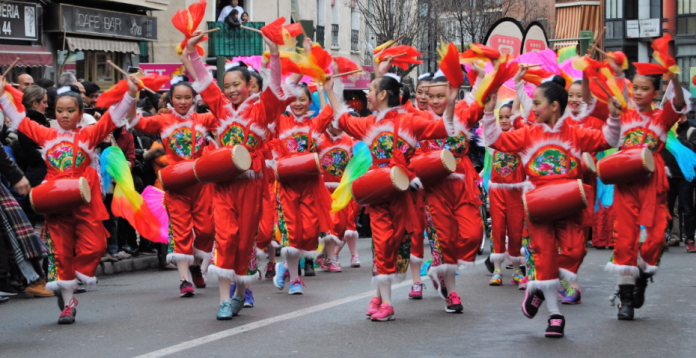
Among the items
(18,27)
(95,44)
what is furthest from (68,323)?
(95,44)

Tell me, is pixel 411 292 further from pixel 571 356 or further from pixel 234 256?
pixel 571 356

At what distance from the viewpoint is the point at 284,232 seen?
31.6ft

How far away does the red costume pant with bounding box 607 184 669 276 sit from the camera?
7.76 meters

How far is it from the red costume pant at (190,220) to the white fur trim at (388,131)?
2.25m

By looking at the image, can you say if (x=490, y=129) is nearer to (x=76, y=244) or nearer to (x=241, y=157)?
(x=241, y=157)

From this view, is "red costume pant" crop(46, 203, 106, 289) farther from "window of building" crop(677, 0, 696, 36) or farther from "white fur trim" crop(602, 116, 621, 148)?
"window of building" crop(677, 0, 696, 36)

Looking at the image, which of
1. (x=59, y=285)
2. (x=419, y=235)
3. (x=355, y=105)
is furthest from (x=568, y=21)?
(x=59, y=285)

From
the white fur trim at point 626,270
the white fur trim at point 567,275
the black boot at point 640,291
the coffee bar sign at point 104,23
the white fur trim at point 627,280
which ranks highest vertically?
the coffee bar sign at point 104,23

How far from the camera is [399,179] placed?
7.52 meters

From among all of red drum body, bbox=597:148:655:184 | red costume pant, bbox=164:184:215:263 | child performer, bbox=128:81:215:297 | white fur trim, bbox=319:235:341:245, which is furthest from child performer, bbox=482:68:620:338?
white fur trim, bbox=319:235:341:245

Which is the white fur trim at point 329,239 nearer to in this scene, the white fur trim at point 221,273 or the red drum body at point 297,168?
the red drum body at point 297,168

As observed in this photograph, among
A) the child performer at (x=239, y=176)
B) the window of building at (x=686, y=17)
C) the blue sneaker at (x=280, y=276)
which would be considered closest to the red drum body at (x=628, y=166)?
the child performer at (x=239, y=176)

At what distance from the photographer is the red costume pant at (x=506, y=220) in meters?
9.78

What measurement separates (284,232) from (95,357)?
351 cm
